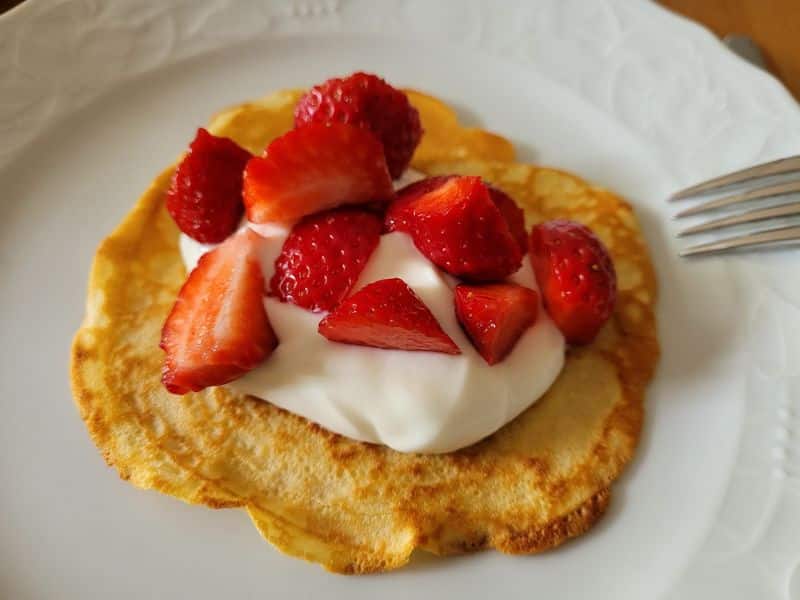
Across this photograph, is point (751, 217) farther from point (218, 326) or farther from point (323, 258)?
point (218, 326)

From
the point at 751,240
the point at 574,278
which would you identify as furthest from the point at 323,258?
the point at 751,240

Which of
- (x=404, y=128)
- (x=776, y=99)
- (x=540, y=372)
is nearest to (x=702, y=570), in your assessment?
(x=540, y=372)

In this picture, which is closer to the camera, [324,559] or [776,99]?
[324,559]

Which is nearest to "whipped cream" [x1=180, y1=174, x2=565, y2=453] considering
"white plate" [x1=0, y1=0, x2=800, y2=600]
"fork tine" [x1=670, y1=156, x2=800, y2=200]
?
"white plate" [x1=0, y1=0, x2=800, y2=600]

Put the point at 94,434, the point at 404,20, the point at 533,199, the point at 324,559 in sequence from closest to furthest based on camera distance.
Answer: the point at 324,559 < the point at 94,434 < the point at 533,199 < the point at 404,20

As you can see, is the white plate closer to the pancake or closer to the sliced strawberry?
the pancake

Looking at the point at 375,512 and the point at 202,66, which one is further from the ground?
the point at 202,66

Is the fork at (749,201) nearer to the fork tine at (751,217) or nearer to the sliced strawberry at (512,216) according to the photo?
the fork tine at (751,217)

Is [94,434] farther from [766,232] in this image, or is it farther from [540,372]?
[766,232]
